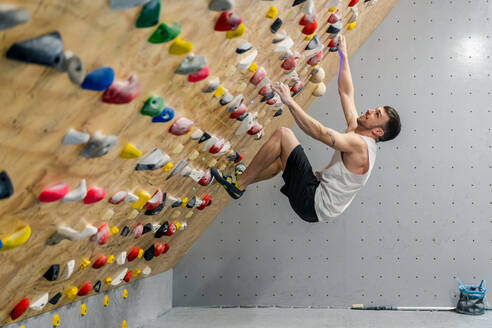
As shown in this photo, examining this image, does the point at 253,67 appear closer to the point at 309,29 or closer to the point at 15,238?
the point at 309,29

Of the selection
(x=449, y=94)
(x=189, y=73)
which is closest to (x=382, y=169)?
(x=449, y=94)

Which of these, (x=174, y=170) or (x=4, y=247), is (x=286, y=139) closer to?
(x=174, y=170)

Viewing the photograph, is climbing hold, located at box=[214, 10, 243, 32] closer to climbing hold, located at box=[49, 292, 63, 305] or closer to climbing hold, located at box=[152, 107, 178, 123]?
climbing hold, located at box=[152, 107, 178, 123]

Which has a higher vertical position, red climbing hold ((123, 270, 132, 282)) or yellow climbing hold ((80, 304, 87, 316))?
yellow climbing hold ((80, 304, 87, 316))

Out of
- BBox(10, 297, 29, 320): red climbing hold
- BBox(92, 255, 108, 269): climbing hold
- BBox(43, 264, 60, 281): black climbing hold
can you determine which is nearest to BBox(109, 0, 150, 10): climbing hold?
BBox(43, 264, 60, 281): black climbing hold

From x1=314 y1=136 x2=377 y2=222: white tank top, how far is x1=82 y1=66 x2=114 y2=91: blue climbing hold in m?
1.95

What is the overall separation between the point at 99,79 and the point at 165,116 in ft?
1.71

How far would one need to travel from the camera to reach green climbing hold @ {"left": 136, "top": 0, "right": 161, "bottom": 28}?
1.21m

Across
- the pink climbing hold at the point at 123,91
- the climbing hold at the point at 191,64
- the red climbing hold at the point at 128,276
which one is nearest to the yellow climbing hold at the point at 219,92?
the climbing hold at the point at 191,64

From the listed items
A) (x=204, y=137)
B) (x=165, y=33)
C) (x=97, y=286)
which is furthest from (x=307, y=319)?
(x=165, y=33)

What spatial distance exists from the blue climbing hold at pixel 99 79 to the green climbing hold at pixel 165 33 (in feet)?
0.47

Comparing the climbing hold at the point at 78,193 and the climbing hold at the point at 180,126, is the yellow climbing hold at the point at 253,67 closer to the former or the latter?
the climbing hold at the point at 180,126

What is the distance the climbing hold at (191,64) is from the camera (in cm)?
160

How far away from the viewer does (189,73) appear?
164 cm
